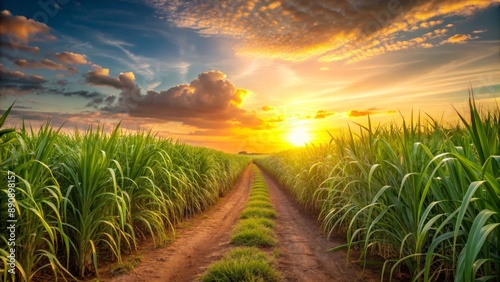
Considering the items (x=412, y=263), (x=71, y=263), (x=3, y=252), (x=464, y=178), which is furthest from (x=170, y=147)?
(x=464, y=178)

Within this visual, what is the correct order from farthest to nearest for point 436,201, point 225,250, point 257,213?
point 257,213
point 225,250
point 436,201

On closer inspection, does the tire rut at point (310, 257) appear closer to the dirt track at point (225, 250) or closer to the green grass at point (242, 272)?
the dirt track at point (225, 250)

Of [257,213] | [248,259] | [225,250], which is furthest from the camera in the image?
[257,213]

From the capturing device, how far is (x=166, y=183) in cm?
632

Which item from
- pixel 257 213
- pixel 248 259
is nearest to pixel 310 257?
pixel 248 259

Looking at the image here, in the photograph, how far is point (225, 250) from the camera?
16.8 ft

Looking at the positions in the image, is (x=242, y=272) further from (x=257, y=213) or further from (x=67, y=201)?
(x=257, y=213)

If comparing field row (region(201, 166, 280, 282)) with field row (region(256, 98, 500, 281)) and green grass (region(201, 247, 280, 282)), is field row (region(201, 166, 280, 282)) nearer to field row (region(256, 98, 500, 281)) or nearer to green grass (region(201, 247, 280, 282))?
green grass (region(201, 247, 280, 282))

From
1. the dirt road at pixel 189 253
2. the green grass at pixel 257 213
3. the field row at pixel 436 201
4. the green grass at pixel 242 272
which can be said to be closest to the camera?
the field row at pixel 436 201

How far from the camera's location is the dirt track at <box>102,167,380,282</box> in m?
4.05

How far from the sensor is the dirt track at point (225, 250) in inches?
159

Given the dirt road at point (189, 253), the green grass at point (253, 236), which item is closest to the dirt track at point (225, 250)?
the dirt road at point (189, 253)

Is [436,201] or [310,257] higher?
→ [436,201]

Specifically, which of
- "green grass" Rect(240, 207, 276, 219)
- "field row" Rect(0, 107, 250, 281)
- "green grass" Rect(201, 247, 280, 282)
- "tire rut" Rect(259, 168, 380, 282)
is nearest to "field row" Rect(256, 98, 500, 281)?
"tire rut" Rect(259, 168, 380, 282)
